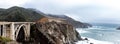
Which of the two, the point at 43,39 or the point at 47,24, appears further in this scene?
the point at 47,24

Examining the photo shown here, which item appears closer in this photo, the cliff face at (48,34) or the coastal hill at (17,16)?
the cliff face at (48,34)

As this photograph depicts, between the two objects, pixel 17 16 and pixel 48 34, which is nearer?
pixel 48 34

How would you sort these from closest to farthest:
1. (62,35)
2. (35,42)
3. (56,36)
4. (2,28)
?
(2,28), (35,42), (56,36), (62,35)

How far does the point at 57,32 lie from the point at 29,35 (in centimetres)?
946

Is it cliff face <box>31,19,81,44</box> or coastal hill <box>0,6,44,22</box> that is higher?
coastal hill <box>0,6,44,22</box>

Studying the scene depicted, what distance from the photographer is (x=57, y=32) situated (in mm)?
79188

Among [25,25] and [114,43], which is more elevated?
[25,25]

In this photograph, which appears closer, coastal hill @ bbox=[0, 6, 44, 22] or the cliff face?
the cliff face

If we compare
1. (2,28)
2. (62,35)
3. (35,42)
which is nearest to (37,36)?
(35,42)

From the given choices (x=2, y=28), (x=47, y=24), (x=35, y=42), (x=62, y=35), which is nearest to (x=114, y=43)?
(x=62, y=35)

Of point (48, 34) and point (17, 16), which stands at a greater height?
point (17, 16)

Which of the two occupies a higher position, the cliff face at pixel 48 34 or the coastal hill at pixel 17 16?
the coastal hill at pixel 17 16

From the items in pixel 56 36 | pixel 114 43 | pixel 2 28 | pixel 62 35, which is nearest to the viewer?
pixel 2 28

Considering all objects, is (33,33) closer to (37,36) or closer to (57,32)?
(37,36)
